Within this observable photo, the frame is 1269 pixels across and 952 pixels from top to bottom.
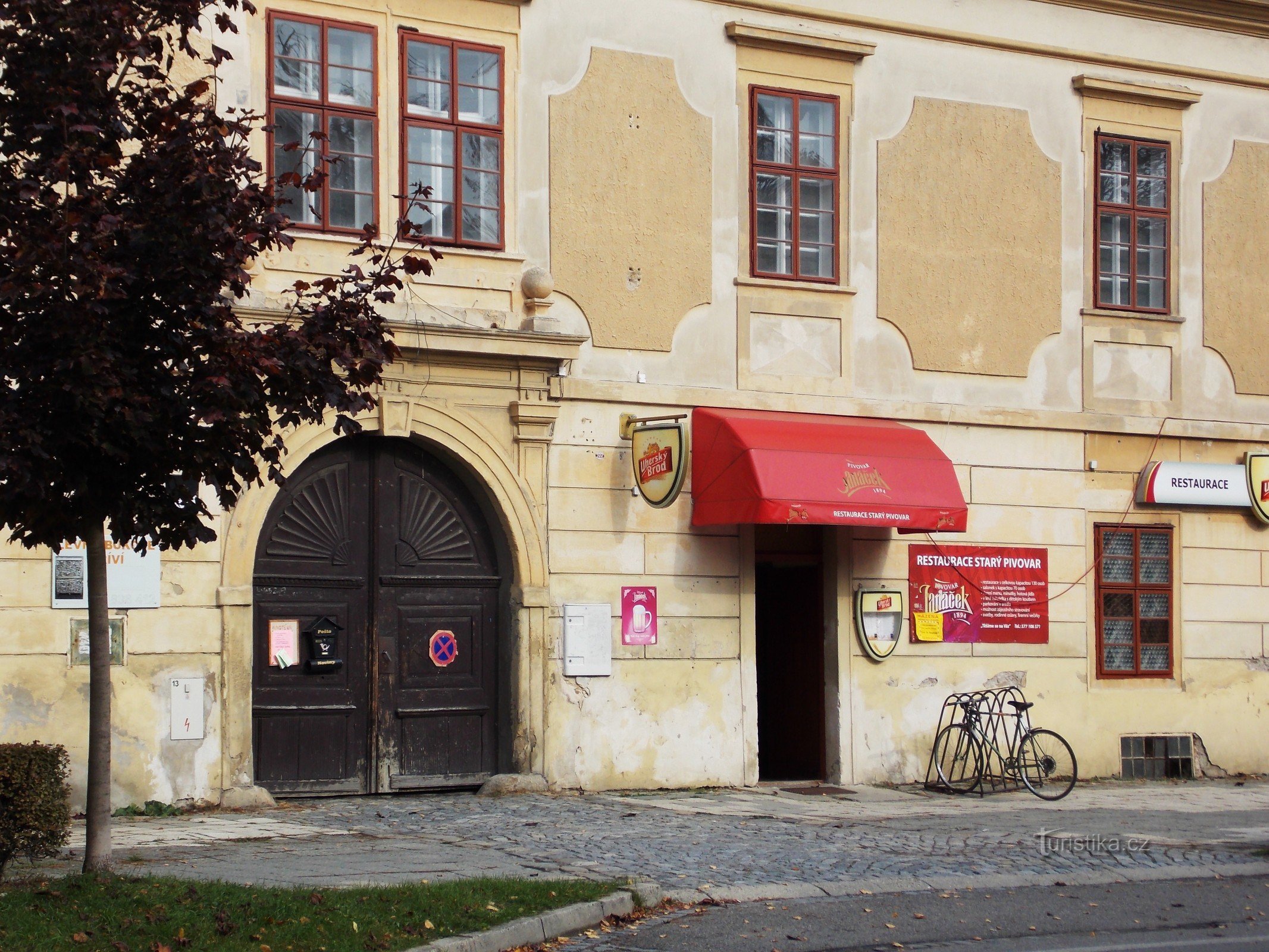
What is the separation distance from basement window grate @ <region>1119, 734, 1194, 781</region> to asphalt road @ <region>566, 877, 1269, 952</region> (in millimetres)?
7078

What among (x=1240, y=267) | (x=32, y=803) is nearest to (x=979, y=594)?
(x=1240, y=267)

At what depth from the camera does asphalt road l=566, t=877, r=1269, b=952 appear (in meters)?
8.12

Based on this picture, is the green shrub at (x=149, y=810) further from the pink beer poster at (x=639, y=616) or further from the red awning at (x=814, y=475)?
the red awning at (x=814, y=475)

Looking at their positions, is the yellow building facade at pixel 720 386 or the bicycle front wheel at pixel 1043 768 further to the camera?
→ the bicycle front wheel at pixel 1043 768

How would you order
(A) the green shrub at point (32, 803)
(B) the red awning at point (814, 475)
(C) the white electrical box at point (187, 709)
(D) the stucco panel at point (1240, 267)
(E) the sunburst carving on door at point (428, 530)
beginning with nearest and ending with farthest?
(A) the green shrub at point (32, 803) < (C) the white electrical box at point (187, 709) < (B) the red awning at point (814, 475) < (E) the sunburst carving on door at point (428, 530) < (D) the stucco panel at point (1240, 267)

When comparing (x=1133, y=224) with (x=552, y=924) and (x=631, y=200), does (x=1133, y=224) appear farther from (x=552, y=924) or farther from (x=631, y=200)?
(x=552, y=924)

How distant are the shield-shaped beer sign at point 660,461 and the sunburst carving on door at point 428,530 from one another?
5.56 feet

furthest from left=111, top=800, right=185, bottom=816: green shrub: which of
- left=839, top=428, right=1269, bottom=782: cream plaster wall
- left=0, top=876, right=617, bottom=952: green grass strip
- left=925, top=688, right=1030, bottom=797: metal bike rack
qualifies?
left=925, top=688, right=1030, bottom=797: metal bike rack

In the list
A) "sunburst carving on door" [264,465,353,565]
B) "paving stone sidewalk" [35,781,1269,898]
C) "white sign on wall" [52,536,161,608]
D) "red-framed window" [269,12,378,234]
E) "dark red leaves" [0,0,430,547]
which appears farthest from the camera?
"sunburst carving on door" [264,465,353,565]

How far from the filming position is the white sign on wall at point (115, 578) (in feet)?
42.6

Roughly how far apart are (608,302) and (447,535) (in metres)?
2.63

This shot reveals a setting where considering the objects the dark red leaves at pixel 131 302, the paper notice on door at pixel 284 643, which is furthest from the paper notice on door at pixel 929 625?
the dark red leaves at pixel 131 302

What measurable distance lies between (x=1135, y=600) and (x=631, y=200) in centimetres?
699

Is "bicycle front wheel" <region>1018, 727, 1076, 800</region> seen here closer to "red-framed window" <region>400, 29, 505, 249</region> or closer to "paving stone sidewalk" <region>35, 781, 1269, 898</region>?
"paving stone sidewalk" <region>35, 781, 1269, 898</region>
